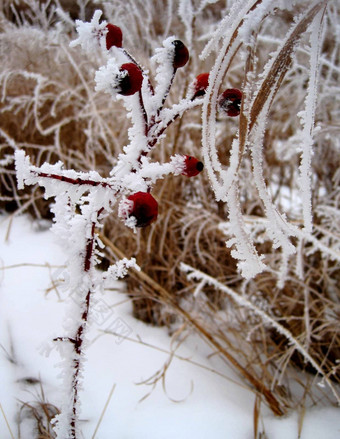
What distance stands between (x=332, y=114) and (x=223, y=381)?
1.08 meters

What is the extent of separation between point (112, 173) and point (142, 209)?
84 millimetres

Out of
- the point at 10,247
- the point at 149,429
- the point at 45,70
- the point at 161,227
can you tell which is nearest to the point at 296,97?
the point at 161,227

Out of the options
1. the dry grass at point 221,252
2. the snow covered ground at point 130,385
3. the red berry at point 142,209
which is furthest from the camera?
the dry grass at point 221,252

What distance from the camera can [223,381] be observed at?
0.83 metres

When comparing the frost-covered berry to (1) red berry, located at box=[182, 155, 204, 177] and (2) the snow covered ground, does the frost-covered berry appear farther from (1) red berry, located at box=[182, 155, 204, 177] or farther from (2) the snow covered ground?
(2) the snow covered ground

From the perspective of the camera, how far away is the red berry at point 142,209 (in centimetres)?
34

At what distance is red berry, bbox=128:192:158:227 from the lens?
1.11 ft

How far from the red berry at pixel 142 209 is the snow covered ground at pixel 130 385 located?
283 mm

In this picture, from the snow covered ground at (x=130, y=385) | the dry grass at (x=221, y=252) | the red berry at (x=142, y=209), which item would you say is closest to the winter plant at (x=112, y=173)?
the red berry at (x=142, y=209)

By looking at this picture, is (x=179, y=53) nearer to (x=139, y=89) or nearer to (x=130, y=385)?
(x=139, y=89)

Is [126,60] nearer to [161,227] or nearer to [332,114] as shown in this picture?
[161,227]

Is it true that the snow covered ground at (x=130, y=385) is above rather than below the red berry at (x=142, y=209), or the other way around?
below

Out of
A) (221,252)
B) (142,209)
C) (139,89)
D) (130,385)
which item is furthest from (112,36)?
(221,252)

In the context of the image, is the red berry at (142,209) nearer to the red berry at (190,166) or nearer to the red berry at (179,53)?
the red berry at (190,166)
